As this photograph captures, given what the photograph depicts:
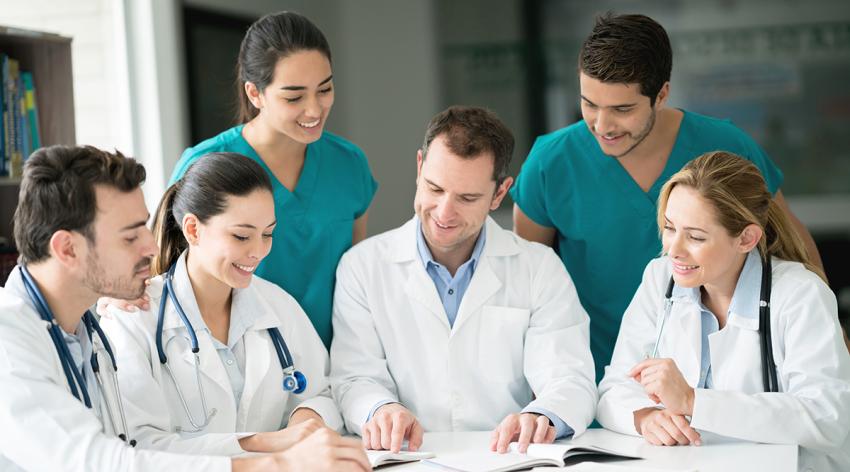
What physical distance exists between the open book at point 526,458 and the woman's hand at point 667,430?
0.38 ft

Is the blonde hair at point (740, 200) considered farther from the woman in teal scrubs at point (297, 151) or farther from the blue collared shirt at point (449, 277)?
the woman in teal scrubs at point (297, 151)

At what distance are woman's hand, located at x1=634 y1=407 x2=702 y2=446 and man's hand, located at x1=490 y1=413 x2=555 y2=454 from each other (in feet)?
0.61

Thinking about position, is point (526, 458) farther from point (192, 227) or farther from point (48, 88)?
point (48, 88)

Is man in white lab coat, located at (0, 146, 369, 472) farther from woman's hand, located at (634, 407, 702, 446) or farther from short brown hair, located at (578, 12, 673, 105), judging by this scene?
short brown hair, located at (578, 12, 673, 105)

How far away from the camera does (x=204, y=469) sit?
1564 mm

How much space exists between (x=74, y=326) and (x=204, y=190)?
0.42 meters

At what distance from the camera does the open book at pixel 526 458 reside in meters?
1.72

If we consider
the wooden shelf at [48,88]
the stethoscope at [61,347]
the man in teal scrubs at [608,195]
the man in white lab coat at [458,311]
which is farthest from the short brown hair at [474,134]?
the wooden shelf at [48,88]

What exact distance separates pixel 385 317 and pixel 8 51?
1319 mm

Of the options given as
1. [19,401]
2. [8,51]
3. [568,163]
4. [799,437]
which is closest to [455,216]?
[568,163]

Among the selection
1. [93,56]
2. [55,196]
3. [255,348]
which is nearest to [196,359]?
[255,348]

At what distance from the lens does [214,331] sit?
2.03 meters

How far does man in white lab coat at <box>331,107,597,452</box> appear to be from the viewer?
2152mm

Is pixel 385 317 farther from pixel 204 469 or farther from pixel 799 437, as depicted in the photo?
pixel 799 437
